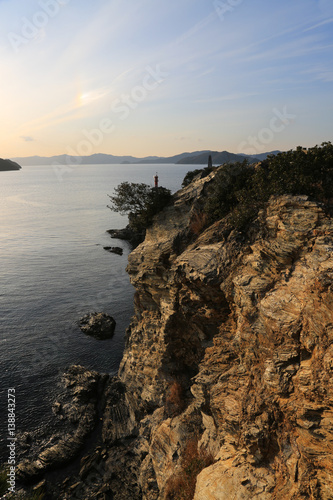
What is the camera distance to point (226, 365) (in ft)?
64.7

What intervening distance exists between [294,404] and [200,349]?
35.7 feet

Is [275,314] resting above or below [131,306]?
above

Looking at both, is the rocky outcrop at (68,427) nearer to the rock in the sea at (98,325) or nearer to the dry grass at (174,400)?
the rock in the sea at (98,325)

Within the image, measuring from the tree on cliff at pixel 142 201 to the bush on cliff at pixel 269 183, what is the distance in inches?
248

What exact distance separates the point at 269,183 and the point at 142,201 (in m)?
14.5

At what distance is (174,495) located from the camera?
1866 cm

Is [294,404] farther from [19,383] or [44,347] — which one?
[44,347]

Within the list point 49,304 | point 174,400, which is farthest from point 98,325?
point 174,400

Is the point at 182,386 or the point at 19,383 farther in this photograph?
the point at 19,383

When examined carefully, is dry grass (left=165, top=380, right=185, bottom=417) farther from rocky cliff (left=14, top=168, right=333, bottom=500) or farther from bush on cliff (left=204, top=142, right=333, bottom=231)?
bush on cliff (left=204, top=142, right=333, bottom=231)

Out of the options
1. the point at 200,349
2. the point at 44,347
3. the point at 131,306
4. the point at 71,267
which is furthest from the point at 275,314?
the point at 71,267

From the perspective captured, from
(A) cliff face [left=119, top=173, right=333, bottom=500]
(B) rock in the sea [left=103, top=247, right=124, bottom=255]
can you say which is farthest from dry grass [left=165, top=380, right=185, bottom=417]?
(B) rock in the sea [left=103, top=247, right=124, bottom=255]

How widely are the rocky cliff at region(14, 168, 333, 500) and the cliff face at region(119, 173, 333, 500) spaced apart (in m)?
0.07

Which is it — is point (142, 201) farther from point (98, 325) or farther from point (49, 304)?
point (49, 304)
